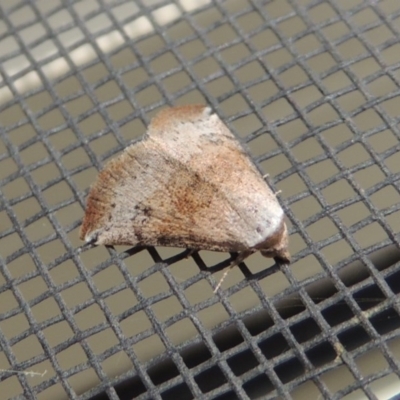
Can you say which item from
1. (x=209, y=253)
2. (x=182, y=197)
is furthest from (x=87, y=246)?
(x=209, y=253)

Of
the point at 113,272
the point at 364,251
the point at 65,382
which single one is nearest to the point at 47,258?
the point at 113,272

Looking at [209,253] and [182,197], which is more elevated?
[182,197]

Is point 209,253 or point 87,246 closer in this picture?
point 87,246

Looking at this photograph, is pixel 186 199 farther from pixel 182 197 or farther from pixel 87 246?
pixel 87 246
